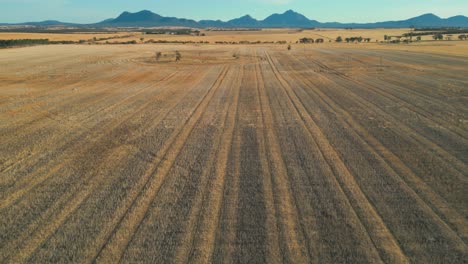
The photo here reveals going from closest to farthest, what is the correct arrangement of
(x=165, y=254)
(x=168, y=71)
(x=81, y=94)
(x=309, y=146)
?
1. (x=165, y=254)
2. (x=309, y=146)
3. (x=81, y=94)
4. (x=168, y=71)

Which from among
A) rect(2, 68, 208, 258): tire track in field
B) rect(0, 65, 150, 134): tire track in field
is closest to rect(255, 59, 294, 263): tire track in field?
rect(2, 68, 208, 258): tire track in field

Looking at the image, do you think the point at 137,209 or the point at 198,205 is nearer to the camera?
the point at 137,209

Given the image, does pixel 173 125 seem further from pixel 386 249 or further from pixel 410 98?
pixel 410 98

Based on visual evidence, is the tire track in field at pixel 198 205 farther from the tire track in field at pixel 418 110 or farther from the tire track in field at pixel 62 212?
the tire track in field at pixel 418 110

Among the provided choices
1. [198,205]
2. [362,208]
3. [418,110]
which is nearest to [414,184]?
[362,208]

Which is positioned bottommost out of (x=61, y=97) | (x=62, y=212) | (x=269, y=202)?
(x=61, y=97)

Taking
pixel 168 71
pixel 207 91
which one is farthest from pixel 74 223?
pixel 168 71

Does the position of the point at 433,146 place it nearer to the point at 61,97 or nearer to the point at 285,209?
the point at 285,209
